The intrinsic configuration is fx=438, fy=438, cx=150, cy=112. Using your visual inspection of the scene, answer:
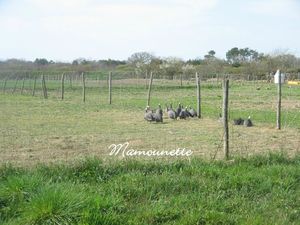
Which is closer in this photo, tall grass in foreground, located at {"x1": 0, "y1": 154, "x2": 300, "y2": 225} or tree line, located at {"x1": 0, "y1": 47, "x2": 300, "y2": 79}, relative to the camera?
tall grass in foreground, located at {"x1": 0, "y1": 154, "x2": 300, "y2": 225}

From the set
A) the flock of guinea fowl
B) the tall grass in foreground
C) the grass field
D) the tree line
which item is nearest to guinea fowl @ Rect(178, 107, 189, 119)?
the flock of guinea fowl

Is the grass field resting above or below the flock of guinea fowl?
below

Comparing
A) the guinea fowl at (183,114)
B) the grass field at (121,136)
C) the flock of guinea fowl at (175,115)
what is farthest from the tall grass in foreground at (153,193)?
the guinea fowl at (183,114)

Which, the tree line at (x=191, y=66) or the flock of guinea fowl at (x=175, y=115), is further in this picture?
the tree line at (x=191, y=66)

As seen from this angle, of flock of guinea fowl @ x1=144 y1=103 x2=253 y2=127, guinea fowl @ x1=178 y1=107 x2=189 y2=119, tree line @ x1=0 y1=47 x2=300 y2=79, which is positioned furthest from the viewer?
tree line @ x1=0 y1=47 x2=300 y2=79

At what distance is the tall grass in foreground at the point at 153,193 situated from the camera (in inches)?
198

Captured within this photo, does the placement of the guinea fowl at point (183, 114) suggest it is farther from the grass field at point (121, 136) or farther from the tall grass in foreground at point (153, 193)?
the tall grass in foreground at point (153, 193)

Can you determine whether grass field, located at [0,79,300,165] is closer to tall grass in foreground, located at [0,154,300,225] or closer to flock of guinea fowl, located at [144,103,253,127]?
flock of guinea fowl, located at [144,103,253,127]

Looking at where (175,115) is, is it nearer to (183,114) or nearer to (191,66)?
(183,114)

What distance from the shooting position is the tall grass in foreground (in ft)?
16.5

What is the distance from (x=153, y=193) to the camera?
5.94 meters

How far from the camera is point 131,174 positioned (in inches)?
260

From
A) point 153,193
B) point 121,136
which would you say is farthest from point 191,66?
point 153,193

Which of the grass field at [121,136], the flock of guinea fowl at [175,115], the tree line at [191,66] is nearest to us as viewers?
the grass field at [121,136]
